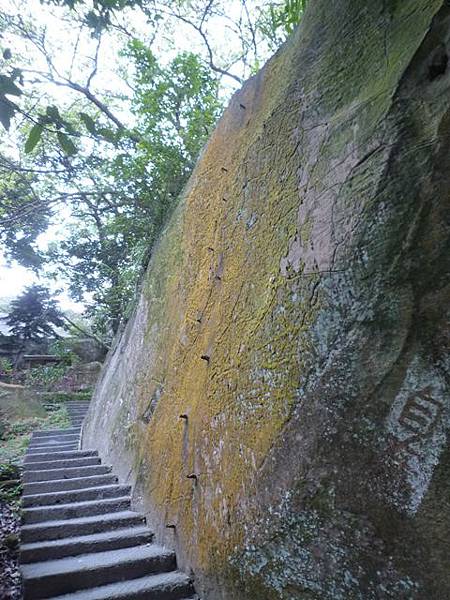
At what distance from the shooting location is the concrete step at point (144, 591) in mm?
2297

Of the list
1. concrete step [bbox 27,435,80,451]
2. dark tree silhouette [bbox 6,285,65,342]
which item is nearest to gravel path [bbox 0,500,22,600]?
concrete step [bbox 27,435,80,451]

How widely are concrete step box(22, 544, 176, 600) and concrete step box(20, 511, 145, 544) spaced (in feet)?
1.01

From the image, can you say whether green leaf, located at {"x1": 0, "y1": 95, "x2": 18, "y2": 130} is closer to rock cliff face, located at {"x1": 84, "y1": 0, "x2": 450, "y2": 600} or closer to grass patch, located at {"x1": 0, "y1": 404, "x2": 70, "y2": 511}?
rock cliff face, located at {"x1": 84, "y1": 0, "x2": 450, "y2": 600}

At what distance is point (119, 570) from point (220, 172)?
3144mm

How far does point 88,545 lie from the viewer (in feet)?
9.20

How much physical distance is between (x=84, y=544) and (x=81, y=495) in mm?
904

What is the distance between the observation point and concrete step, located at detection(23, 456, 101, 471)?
4.39 m

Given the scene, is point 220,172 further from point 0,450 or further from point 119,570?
point 0,450

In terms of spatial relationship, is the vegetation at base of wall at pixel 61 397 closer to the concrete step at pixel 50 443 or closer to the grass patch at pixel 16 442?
the grass patch at pixel 16 442

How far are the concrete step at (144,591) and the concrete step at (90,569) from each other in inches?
2.0

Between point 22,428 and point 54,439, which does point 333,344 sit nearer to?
point 54,439

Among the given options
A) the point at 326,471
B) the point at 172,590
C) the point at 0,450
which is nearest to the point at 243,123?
the point at 326,471

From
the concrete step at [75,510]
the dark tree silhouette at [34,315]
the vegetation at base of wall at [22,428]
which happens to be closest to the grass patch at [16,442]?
the vegetation at base of wall at [22,428]

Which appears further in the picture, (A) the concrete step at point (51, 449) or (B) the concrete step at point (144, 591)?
(A) the concrete step at point (51, 449)
